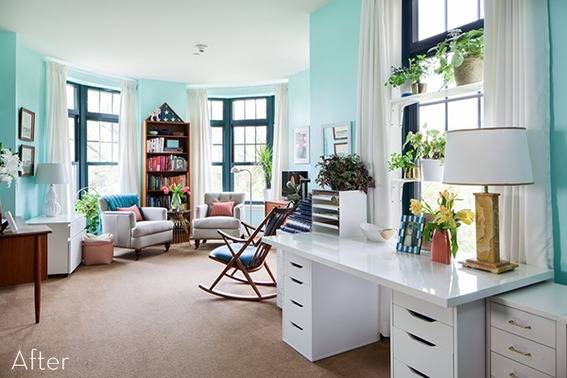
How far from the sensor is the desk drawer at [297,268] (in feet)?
8.55

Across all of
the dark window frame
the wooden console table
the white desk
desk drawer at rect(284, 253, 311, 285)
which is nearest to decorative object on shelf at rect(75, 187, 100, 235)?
the wooden console table

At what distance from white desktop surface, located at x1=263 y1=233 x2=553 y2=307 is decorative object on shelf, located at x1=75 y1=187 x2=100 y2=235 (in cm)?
463

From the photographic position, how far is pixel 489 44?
7.27ft

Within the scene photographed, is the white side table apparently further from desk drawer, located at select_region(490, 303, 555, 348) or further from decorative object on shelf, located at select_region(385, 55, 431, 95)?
desk drawer, located at select_region(490, 303, 555, 348)

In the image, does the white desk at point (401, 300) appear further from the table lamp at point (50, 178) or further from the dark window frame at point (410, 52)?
the table lamp at point (50, 178)

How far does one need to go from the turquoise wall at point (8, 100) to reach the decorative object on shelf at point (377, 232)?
4256 mm

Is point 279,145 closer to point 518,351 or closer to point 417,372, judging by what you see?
point 417,372

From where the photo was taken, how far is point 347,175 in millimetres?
3061

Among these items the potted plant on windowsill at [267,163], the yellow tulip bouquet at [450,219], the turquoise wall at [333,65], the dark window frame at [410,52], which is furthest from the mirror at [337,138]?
the potted plant on windowsill at [267,163]

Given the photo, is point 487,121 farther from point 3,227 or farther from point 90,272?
point 90,272

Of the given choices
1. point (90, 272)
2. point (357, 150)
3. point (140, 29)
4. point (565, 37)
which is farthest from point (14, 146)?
point (565, 37)

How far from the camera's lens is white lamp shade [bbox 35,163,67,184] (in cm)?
501

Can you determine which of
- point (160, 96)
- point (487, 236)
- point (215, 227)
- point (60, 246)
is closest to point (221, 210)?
point (215, 227)

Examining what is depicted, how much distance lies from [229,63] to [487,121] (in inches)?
179
